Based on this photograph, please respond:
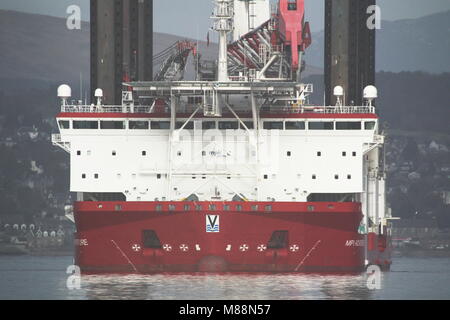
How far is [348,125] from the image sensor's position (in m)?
103

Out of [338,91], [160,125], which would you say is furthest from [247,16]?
[160,125]

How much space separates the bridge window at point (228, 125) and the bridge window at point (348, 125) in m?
5.03

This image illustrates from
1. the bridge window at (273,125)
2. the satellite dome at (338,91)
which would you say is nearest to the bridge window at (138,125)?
the bridge window at (273,125)

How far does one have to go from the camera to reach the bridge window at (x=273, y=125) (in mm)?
101500

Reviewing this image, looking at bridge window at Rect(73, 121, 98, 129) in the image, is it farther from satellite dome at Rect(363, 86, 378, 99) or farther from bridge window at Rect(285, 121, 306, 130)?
satellite dome at Rect(363, 86, 378, 99)

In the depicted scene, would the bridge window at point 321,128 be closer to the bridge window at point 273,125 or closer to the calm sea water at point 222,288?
the bridge window at point 273,125

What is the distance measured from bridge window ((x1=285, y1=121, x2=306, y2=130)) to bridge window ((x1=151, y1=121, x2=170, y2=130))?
18.1 ft

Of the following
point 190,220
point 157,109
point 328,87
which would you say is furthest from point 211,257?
point 328,87

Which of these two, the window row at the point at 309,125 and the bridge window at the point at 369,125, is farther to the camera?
the bridge window at the point at 369,125

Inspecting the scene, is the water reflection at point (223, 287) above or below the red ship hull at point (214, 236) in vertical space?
below

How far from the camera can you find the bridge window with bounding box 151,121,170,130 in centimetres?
10169

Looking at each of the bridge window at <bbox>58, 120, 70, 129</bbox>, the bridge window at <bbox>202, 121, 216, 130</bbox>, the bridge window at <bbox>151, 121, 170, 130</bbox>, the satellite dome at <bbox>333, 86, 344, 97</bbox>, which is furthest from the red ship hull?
the satellite dome at <bbox>333, 86, 344, 97</bbox>

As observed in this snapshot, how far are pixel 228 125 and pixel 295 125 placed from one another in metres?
3.25

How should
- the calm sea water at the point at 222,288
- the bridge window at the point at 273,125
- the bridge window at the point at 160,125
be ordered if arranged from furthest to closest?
the bridge window at the point at 160,125 → the bridge window at the point at 273,125 → the calm sea water at the point at 222,288
